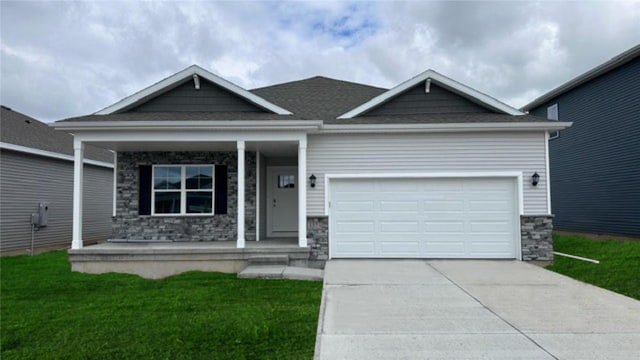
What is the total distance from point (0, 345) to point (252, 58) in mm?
16979

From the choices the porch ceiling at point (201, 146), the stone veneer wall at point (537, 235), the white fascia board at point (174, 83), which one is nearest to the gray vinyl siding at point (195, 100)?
the white fascia board at point (174, 83)

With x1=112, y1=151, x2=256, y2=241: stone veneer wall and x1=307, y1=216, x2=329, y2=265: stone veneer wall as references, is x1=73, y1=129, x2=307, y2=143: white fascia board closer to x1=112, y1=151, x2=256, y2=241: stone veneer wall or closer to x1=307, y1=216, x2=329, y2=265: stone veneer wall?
x1=112, y1=151, x2=256, y2=241: stone veneer wall

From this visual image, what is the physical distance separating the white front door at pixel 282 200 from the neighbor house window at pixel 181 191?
177 cm

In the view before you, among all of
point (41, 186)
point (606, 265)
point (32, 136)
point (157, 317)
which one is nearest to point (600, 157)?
point (606, 265)

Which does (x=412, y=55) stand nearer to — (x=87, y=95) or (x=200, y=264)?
(x=200, y=264)

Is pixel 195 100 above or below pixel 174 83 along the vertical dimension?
below

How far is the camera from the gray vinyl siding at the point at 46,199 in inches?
470

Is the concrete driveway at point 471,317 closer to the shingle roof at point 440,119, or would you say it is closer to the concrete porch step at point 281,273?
the concrete porch step at point 281,273

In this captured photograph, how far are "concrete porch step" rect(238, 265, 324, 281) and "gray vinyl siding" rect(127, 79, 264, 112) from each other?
4.14 meters

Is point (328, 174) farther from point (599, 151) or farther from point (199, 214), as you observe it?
point (599, 151)

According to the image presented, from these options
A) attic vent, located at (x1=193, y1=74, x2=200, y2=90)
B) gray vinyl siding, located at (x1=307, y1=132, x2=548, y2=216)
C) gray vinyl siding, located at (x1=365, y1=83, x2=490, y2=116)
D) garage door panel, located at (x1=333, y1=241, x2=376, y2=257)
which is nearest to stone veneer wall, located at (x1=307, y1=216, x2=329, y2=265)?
gray vinyl siding, located at (x1=307, y1=132, x2=548, y2=216)

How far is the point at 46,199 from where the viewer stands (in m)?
13.6

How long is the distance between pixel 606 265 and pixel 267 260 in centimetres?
703

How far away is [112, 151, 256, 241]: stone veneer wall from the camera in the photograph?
35.5ft
